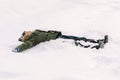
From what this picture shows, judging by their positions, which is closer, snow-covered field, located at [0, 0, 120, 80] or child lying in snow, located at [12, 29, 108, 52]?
snow-covered field, located at [0, 0, 120, 80]

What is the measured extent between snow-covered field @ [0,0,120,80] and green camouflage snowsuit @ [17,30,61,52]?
67 millimetres

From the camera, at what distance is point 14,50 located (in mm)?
4270

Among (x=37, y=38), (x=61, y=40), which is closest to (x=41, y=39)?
(x=37, y=38)

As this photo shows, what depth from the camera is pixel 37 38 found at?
14.9 feet

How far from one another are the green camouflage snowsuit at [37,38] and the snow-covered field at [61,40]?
0.07 metres

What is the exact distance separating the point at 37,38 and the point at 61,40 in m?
0.35

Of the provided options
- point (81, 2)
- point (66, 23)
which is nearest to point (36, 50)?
point (66, 23)

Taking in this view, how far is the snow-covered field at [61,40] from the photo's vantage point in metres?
3.81

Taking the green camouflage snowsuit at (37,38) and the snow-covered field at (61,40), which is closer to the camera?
the snow-covered field at (61,40)

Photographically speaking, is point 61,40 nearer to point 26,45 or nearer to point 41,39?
point 41,39

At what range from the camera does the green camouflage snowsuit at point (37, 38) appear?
429cm

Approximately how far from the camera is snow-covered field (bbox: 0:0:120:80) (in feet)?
12.5

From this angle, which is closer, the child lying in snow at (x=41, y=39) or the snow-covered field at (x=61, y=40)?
the snow-covered field at (x=61, y=40)

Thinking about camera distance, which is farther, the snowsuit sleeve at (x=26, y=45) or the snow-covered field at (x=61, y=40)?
the snowsuit sleeve at (x=26, y=45)
